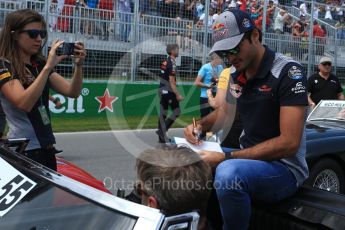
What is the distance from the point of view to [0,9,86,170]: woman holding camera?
10.1ft

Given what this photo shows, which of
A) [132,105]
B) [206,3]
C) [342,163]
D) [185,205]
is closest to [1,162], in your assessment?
[185,205]

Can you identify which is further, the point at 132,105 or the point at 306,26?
the point at 306,26

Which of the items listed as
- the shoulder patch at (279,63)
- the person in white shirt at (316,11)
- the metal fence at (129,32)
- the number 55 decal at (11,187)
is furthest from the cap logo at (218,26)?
the person in white shirt at (316,11)

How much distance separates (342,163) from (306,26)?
46.3 feet

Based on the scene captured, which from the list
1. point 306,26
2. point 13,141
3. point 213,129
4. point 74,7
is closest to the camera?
point 13,141

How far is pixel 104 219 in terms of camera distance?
1.77 metres

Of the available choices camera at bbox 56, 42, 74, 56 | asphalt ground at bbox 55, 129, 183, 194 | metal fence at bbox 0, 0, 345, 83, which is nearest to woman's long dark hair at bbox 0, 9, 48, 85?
camera at bbox 56, 42, 74, 56

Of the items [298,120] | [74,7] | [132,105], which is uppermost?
[74,7]

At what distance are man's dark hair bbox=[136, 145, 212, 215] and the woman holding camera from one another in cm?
129

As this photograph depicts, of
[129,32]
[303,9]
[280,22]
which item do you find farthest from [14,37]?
[303,9]

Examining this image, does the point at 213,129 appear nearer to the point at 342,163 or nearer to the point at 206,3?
the point at 342,163

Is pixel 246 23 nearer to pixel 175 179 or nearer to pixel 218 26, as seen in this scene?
pixel 218 26

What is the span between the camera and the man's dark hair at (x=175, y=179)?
190 cm

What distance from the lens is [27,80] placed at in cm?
322
